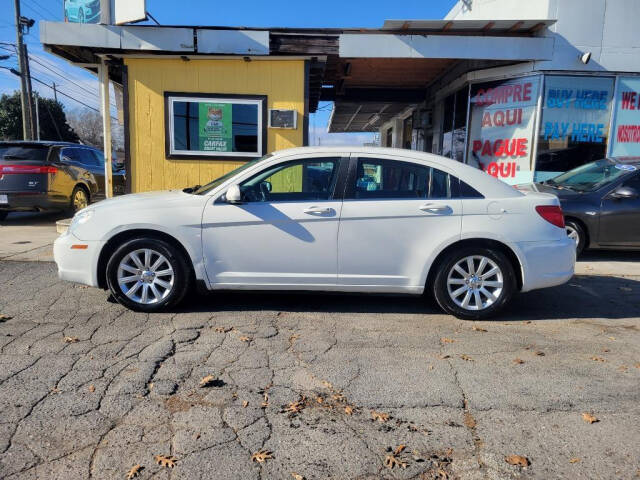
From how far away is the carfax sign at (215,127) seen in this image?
27.3 ft

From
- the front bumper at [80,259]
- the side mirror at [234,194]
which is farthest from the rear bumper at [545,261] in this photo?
the front bumper at [80,259]

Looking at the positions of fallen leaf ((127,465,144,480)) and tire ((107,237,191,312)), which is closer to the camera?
fallen leaf ((127,465,144,480))

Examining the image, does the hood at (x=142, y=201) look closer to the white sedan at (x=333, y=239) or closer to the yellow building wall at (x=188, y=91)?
the white sedan at (x=333, y=239)

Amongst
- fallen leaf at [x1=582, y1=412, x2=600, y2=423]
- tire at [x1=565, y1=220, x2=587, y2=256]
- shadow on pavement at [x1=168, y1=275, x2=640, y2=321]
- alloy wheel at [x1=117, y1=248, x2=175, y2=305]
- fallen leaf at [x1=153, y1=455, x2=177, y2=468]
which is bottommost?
fallen leaf at [x1=153, y1=455, x2=177, y2=468]

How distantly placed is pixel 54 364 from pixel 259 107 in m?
5.88

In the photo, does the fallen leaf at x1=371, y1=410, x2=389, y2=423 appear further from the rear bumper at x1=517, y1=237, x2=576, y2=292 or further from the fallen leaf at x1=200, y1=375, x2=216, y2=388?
the rear bumper at x1=517, y1=237, x2=576, y2=292

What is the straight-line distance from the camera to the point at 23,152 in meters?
9.91

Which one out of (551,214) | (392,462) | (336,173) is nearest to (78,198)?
(336,173)

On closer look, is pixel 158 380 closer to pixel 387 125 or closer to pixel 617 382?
pixel 617 382

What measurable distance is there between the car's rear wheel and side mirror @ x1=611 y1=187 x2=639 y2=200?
1046cm

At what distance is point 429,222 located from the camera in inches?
175

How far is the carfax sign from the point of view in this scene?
8336mm

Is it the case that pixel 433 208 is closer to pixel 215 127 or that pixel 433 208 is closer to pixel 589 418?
pixel 589 418

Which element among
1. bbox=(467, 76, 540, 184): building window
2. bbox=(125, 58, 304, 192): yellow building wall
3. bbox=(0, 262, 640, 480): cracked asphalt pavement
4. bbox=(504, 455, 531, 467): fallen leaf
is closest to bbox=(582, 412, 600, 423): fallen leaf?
bbox=(0, 262, 640, 480): cracked asphalt pavement
